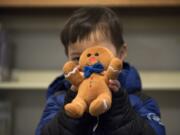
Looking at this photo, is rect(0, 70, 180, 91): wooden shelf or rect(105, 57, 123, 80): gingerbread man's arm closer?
rect(105, 57, 123, 80): gingerbread man's arm

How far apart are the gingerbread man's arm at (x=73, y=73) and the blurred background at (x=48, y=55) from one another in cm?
91

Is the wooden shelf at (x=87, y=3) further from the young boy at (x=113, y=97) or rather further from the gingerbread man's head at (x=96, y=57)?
the gingerbread man's head at (x=96, y=57)

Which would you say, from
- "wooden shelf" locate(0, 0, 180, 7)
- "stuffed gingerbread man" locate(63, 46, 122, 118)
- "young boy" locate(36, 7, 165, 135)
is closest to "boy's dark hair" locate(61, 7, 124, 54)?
"young boy" locate(36, 7, 165, 135)

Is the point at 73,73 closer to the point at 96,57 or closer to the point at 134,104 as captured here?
the point at 96,57

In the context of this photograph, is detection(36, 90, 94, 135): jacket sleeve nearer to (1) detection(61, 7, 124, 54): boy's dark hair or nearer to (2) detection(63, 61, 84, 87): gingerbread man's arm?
(2) detection(63, 61, 84, 87): gingerbread man's arm

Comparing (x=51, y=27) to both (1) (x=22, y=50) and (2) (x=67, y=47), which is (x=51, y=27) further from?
(2) (x=67, y=47)

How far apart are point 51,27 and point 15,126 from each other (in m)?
0.50

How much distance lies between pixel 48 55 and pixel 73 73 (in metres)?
1.06

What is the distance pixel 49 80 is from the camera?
5.30ft

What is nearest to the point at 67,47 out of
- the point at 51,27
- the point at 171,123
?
the point at 51,27

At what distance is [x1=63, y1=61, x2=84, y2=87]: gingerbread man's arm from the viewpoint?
62 centimetres

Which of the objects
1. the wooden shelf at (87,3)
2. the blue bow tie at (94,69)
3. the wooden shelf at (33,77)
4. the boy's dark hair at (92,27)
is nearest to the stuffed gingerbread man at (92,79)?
the blue bow tie at (94,69)

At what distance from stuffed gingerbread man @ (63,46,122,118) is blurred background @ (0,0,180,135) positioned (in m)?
0.91

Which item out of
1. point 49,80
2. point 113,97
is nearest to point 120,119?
point 113,97
